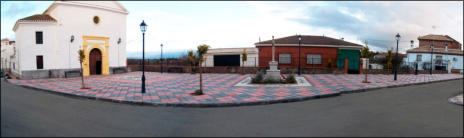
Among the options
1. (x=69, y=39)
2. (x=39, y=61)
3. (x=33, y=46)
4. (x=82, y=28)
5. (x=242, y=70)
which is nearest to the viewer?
(x=33, y=46)

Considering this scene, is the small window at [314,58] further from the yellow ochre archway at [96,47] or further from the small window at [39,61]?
the small window at [39,61]

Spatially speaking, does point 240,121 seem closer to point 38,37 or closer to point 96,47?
point 96,47

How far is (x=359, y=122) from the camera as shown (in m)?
5.57

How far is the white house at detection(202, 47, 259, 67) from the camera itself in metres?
26.4

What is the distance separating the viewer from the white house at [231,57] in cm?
2642

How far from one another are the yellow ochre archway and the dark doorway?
1160 cm

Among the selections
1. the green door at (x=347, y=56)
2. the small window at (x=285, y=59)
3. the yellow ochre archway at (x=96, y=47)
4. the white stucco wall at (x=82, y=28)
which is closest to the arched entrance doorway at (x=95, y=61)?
the yellow ochre archway at (x=96, y=47)

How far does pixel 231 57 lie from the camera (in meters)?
27.3

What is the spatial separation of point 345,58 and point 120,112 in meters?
23.2

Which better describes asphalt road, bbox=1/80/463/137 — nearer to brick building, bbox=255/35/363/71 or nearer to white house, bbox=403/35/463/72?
brick building, bbox=255/35/363/71

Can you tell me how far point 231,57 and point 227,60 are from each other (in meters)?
0.62

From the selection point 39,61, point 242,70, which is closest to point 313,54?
point 242,70

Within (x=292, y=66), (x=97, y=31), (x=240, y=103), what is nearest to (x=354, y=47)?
(x=292, y=66)

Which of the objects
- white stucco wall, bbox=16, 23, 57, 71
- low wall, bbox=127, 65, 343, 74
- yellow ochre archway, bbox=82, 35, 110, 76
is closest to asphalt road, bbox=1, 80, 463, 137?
low wall, bbox=127, 65, 343, 74
